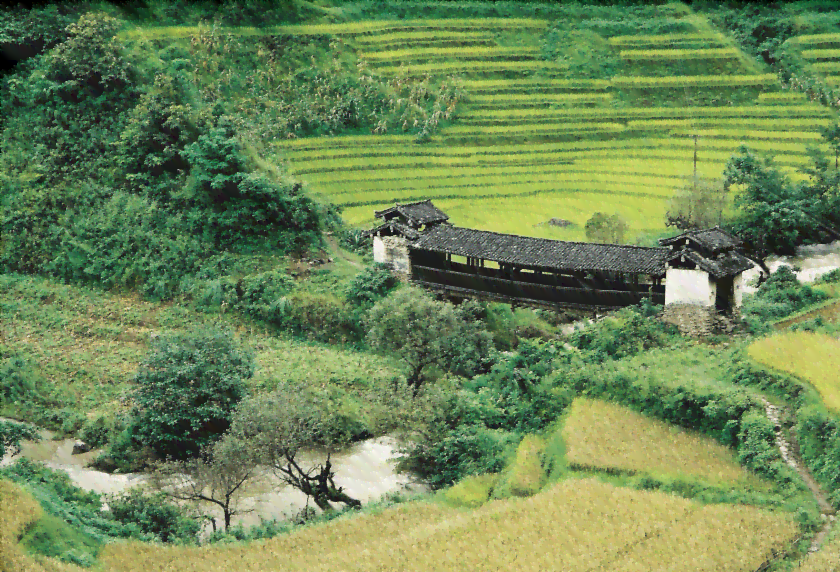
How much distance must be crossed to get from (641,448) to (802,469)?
10.0 ft

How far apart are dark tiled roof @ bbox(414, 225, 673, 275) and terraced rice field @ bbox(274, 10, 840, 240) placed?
263 inches

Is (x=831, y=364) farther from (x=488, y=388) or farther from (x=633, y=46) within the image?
(x=633, y=46)

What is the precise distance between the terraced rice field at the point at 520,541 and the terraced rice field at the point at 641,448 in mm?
942

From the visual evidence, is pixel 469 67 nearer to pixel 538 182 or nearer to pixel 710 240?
pixel 538 182

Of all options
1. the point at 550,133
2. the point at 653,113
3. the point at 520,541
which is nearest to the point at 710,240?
the point at 520,541

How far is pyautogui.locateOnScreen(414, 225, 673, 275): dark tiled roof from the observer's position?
84.5 feet

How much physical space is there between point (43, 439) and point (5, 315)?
22.9ft

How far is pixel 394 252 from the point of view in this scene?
97.2 ft

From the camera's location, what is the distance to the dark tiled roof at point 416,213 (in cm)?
2933

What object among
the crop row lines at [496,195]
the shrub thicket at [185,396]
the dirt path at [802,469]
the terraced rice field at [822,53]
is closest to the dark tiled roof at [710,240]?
the dirt path at [802,469]

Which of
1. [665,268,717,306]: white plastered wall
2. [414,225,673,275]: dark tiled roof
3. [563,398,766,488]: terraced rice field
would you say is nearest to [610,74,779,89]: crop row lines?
[414,225,673,275]: dark tiled roof

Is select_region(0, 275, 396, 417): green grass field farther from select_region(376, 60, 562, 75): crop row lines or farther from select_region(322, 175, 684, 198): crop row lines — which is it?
select_region(376, 60, 562, 75): crop row lines

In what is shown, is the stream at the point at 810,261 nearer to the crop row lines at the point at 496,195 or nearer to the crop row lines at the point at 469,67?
the crop row lines at the point at 496,195

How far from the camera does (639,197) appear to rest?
38062mm
